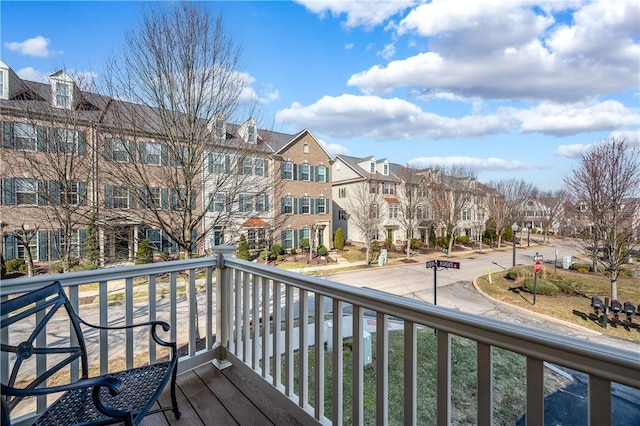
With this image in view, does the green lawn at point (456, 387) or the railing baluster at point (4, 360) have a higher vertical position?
the railing baluster at point (4, 360)

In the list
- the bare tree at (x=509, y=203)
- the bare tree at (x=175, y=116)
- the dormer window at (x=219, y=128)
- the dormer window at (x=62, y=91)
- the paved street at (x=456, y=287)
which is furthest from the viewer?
the bare tree at (x=509, y=203)

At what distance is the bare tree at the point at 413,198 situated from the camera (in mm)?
17766

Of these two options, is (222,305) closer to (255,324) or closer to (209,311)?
(209,311)

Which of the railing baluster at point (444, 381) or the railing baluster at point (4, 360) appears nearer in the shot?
the railing baluster at point (444, 381)

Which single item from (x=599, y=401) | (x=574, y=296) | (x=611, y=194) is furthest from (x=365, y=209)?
(x=599, y=401)

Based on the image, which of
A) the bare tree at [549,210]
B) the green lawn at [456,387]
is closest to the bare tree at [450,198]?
the bare tree at [549,210]

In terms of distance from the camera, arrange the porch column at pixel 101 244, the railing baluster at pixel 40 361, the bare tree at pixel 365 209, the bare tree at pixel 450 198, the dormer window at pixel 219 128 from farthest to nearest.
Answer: the bare tree at pixel 450 198 → the bare tree at pixel 365 209 → the dormer window at pixel 219 128 → the porch column at pixel 101 244 → the railing baluster at pixel 40 361

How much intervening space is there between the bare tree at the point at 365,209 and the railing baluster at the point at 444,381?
1520 centimetres

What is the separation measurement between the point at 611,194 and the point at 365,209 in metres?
11.6

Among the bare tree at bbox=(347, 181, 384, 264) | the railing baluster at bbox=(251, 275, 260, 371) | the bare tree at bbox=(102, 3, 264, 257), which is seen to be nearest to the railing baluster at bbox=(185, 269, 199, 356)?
the railing baluster at bbox=(251, 275, 260, 371)

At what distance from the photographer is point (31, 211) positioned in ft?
21.0

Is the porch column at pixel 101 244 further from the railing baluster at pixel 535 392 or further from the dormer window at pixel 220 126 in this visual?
the railing baluster at pixel 535 392

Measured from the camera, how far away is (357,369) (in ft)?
4.44

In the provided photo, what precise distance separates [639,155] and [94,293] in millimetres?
12270
